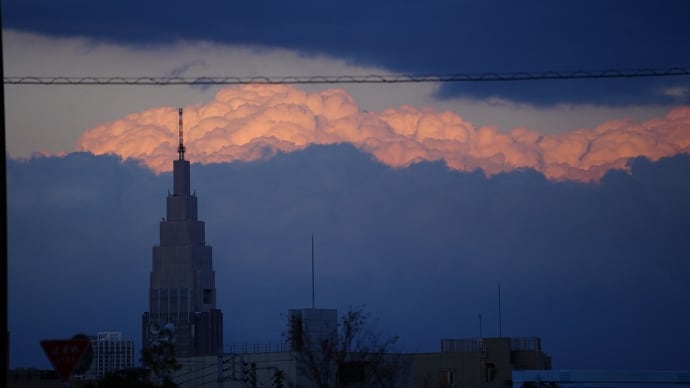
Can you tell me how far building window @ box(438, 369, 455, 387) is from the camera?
3688 inches

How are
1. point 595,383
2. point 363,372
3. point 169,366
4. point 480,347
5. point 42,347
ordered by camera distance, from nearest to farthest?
point 42,347 → point 169,366 → point 363,372 → point 595,383 → point 480,347

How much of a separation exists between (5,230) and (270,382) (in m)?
50.9

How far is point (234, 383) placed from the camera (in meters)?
74.6

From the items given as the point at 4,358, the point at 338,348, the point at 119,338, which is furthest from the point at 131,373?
the point at 119,338

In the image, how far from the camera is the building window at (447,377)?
93688 millimetres

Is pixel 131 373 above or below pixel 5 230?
below

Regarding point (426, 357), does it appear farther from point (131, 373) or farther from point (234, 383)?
point (131, 373)

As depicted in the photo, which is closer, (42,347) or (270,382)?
(42,347)

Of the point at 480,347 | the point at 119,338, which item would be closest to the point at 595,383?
the point at 480,347

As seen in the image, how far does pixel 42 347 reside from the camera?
22.0m

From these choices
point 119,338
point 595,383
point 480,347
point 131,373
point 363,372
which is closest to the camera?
point 131,373

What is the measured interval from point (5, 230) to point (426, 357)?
247ft

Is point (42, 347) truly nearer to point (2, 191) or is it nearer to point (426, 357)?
point (2, 191)

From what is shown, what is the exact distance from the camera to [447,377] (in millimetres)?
94625
